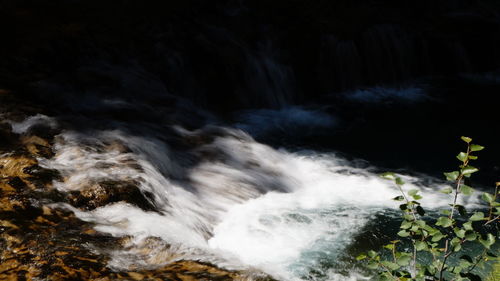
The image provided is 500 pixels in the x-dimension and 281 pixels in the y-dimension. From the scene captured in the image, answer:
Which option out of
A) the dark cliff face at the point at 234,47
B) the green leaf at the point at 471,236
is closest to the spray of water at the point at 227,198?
the green leaf at the point at 471,236

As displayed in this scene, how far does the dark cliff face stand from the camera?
25.7 feet

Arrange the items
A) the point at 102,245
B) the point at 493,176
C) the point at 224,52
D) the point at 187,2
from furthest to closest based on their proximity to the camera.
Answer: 1. the point at 187,2
2. the point at 224,52
3. the point at 493,176
4. the point at 102,245

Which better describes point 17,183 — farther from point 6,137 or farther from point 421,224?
point 421,224

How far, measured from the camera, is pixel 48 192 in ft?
13.3

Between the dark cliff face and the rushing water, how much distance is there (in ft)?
6.04

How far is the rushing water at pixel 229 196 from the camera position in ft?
12.5

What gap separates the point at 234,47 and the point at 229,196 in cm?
502

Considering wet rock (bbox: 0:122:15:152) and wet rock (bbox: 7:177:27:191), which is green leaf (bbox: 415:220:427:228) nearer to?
wet rock (bbox: 7:177:27:191)

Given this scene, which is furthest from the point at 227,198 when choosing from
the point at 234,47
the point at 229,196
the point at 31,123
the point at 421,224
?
the point at 234,47

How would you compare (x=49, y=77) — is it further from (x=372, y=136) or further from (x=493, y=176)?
(x=493, y=176)

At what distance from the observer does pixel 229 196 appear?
5.50 m

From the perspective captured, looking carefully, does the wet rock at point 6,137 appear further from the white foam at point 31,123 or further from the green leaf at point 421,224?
the green leaf at point 421,224

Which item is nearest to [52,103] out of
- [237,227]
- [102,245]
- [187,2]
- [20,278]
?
[237,227]

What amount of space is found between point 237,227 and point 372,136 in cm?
473
